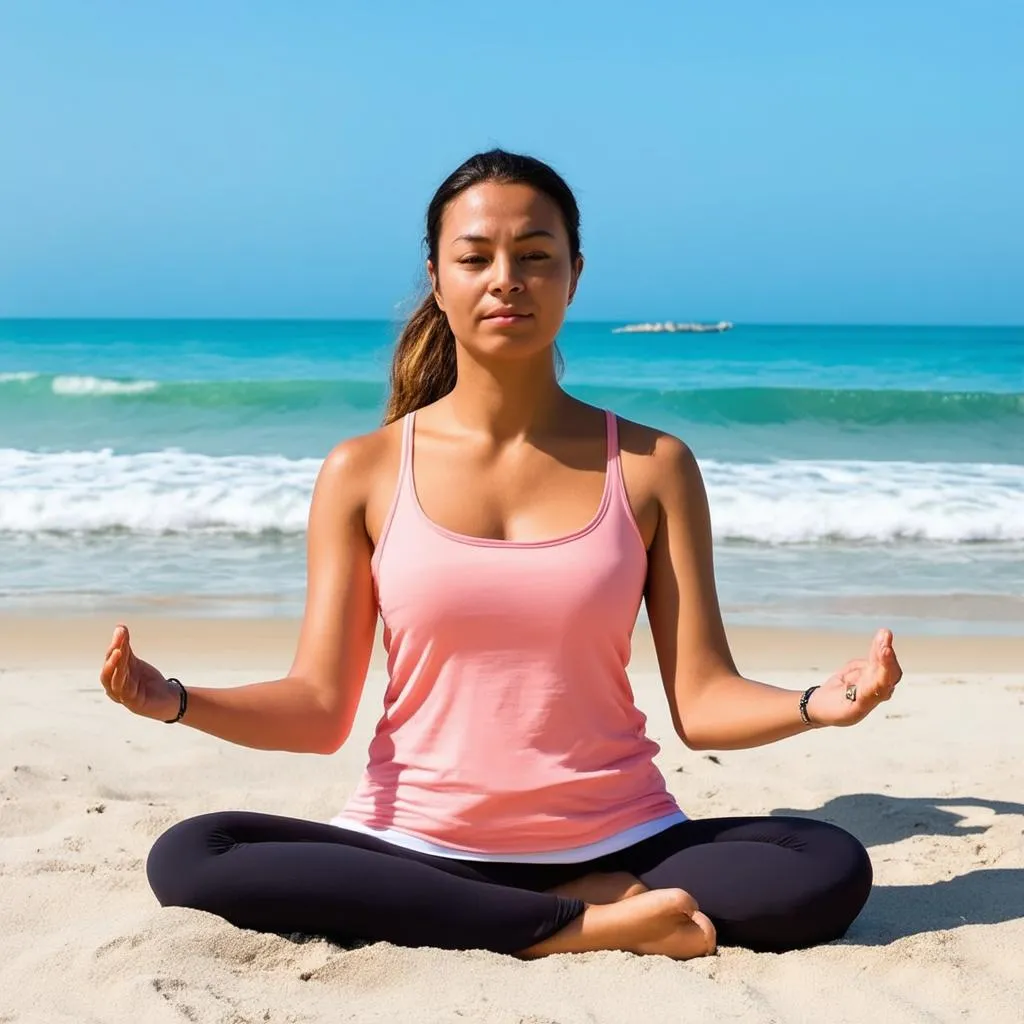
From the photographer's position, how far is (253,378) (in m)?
28.1

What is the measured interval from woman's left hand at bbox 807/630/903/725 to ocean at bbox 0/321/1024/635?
4.96ft

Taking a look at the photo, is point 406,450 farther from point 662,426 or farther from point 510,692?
point 662,426

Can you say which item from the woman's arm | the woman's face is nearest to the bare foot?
Answer: the woman's arm

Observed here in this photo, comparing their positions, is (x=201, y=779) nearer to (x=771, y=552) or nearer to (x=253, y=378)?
(x=771, y=552)

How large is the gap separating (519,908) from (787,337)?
53.8 meters

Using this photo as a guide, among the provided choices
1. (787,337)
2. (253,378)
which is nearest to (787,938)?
(253,378)

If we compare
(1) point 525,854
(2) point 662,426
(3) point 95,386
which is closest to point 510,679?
(1) point 525,854

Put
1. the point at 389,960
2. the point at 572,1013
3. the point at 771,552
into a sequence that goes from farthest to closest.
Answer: the point at 771,552 → the point at 389,960 → the point at 572,1013

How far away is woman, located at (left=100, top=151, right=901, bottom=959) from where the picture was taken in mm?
3145

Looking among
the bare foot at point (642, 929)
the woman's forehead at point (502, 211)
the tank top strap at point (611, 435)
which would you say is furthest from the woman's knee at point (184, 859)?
the woman's forehead at point (502, 211)

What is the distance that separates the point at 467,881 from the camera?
314 centimetres

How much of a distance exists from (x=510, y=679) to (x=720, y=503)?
9.05m

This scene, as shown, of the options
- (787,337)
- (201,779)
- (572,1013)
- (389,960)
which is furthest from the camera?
(787,337)

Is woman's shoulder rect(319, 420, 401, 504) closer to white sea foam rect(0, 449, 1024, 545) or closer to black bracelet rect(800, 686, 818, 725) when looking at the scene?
black bracelet rect(800, 686, 818, 725)
